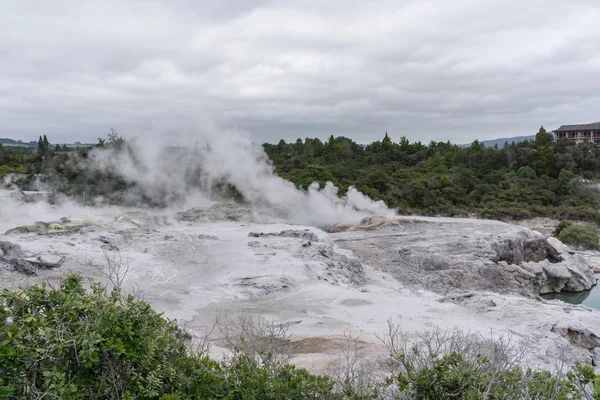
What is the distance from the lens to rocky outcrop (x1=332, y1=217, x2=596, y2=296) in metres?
14.0

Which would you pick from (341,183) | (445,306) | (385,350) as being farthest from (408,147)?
(385,350)

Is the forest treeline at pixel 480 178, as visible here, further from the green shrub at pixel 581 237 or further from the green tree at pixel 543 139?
the green shrub at pixel 581 237

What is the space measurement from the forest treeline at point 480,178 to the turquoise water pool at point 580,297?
1152 centimetres

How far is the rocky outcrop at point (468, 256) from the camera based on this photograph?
45.9 feet

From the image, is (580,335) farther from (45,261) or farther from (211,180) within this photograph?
(211,180)

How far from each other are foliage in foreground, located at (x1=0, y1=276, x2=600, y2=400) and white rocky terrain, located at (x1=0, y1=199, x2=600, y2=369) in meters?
2.04

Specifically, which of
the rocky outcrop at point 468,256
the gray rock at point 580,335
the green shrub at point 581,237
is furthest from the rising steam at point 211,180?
the gray rock at point 580,335

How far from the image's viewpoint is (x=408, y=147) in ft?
153

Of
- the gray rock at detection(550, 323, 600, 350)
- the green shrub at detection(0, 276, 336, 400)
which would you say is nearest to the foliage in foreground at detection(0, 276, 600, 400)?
the green shrub at detection(0, 276, 336, 400)

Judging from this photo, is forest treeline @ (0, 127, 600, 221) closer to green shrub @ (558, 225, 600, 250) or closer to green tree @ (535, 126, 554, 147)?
green tree @ (535, 126, 554, 147)

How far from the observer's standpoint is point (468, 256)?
49.7 ft

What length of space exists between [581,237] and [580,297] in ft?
23.9

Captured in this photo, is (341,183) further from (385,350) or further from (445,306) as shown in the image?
(385,350)

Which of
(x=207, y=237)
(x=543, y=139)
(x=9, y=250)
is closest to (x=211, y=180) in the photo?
(x=207, y=237)
